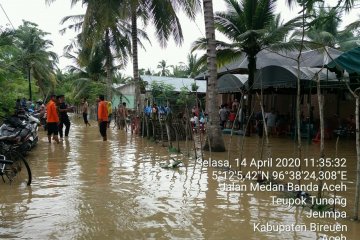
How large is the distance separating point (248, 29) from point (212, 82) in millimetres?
5306

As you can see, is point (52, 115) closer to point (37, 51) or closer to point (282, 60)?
point (282, 60)

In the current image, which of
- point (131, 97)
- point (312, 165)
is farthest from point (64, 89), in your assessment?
point (312, 165)

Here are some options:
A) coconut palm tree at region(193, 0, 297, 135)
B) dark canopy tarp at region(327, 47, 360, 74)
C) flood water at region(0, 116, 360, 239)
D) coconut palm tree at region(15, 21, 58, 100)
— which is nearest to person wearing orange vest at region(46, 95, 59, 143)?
flood water at region(0, 116, 360, 239)

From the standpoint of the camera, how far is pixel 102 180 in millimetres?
7273

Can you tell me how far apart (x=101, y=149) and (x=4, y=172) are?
5124 mm

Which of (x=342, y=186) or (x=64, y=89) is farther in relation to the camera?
(x=64, y=89)

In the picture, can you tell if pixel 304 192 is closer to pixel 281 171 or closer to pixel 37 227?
pixel 281 171

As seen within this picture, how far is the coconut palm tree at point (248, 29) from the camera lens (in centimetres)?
1416

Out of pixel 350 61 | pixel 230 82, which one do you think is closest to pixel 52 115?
pixel 230 82

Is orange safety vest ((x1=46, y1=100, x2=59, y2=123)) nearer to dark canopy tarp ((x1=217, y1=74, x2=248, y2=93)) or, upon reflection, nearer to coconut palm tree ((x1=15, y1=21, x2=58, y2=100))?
dark canopy tarp ((x1=217, y1=74, x2=248, y2=93))

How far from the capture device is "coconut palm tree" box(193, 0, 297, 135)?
46.5 ft

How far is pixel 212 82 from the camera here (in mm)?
10617

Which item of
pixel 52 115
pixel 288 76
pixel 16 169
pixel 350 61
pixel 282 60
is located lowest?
pixel 16 169

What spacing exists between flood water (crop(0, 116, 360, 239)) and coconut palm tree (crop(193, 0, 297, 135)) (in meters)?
6.49
